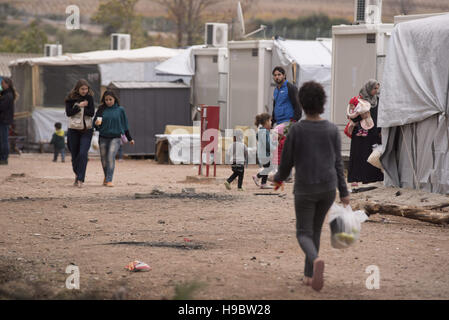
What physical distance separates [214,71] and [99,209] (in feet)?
35.8

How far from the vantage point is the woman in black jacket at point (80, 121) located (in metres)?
12.4

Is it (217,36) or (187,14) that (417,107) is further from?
(187,14)

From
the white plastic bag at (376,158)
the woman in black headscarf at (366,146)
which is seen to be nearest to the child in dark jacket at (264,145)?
the woman in black headscarf at (366,146)

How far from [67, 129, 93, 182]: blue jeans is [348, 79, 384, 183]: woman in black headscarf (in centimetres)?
387

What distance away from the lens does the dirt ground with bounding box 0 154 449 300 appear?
594 cm

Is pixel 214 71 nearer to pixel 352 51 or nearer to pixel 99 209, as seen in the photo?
pixel 352 51

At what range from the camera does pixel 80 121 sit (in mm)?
12383

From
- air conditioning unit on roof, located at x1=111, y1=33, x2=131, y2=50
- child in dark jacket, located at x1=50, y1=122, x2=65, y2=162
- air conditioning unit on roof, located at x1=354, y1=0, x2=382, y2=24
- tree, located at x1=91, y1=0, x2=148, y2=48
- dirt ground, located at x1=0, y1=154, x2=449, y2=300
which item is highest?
tree, located at x1=91, y1=0, x2=148, y2=48

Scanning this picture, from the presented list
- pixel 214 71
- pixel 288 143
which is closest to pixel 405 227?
pixel 288 143

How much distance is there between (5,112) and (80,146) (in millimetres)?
5086

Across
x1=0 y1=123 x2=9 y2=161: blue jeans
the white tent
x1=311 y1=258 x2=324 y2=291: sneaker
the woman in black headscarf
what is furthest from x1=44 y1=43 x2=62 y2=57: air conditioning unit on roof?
x1=311 y1=258 x2=324 y2=291: sneaker

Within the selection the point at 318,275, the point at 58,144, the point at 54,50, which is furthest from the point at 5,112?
the point at 318,275

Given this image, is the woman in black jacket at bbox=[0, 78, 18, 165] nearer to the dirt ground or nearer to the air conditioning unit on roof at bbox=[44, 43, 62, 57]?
the dirt ground

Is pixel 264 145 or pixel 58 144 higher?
pixel 264 145
